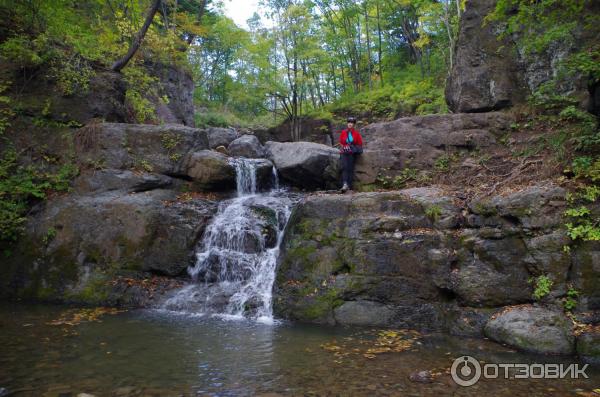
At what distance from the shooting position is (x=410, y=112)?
2058cm

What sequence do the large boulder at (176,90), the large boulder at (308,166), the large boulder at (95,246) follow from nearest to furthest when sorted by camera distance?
the large boulder at (95,246)
the large boulder at (308,166)
the large boulder at (176,90)

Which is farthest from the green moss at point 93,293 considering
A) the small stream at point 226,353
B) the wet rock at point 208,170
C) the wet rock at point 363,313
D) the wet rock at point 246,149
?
the wet rock at point 246,149

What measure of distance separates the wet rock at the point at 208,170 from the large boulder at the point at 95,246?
182 centimetres

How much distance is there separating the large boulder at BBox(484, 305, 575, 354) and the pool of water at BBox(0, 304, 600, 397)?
0.78 ft

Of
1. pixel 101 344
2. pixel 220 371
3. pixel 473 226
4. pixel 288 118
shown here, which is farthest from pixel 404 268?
pixel 288 118

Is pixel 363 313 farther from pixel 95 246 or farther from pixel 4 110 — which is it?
pixel 4 110

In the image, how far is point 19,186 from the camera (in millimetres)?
11156

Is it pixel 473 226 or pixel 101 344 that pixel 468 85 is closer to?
pixel 473 226

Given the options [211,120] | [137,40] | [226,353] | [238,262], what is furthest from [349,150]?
[211,120]

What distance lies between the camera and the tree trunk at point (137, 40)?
1355 centimetres

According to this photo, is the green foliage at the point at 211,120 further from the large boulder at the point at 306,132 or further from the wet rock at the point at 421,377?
the wet rock at the point at 421,377

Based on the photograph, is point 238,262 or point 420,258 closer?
point 420,258
